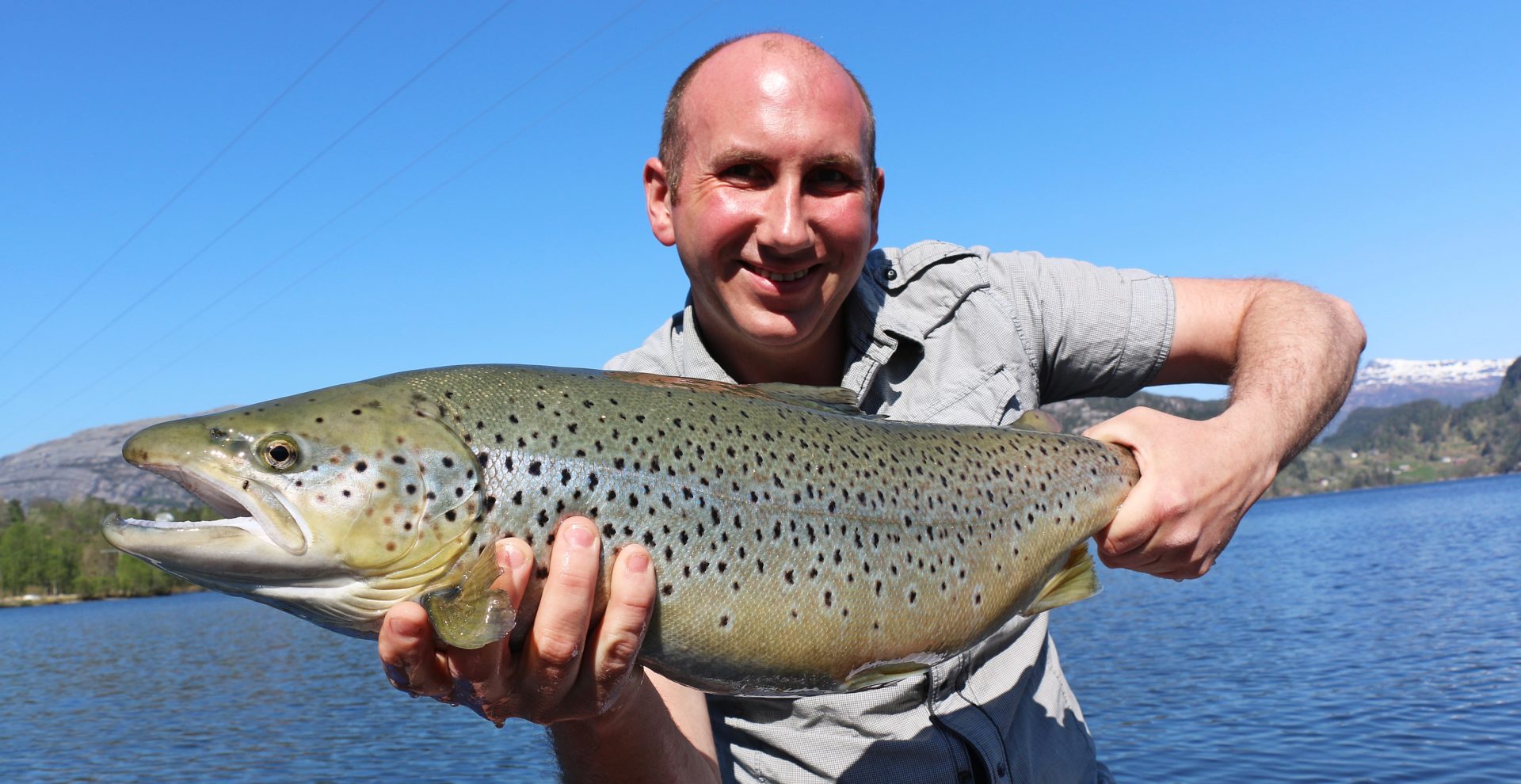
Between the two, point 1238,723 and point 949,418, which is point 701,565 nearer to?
point 949,418

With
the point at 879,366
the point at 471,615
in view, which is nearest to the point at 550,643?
the point at 471,615

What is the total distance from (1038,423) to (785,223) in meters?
1.06

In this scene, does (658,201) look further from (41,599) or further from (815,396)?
(41,599)

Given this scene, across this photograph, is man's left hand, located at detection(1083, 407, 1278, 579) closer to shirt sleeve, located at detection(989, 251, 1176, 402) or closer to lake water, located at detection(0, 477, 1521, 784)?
shirt sleeve, located at detection(989, 251, 1176, 402)

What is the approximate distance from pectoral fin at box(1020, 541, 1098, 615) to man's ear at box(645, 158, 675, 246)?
1893 millimetres

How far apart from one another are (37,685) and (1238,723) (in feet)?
131

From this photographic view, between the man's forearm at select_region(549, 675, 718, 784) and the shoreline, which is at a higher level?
the man's forearm at select_region(549, 675, 718, 784)

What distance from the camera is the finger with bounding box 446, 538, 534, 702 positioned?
7.82ft

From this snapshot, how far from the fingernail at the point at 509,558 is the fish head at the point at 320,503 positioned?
0.10m

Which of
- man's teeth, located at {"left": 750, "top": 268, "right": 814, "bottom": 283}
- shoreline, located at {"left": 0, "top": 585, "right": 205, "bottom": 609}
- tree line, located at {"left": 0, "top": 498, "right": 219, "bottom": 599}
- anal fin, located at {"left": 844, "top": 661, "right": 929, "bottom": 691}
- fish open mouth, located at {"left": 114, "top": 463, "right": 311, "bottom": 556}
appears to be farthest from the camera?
shoreline, located at {"left": 0, "top": 585, "right": 205, "bottom": 609}

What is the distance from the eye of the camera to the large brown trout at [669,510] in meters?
2.34

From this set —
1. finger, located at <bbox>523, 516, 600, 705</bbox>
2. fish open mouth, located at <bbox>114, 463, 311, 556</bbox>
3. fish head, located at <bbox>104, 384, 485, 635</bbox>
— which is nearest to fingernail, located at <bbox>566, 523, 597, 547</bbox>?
finger, located at <bbox>523, 516, 600, 705</bbox>

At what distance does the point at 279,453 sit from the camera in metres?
2.38

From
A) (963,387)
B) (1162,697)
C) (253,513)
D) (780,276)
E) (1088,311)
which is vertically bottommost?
(1162,697)
